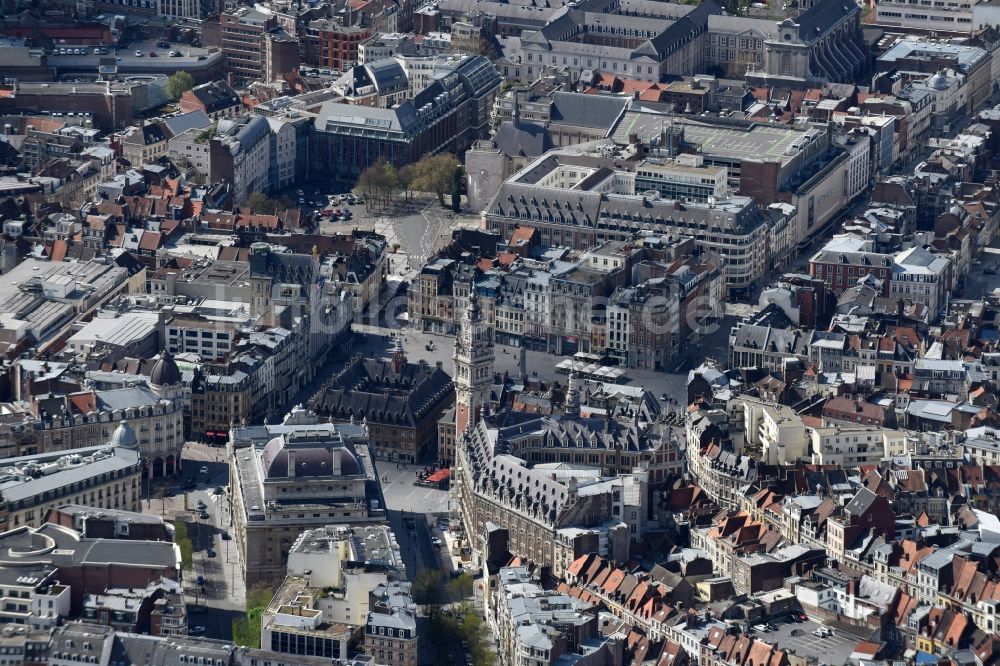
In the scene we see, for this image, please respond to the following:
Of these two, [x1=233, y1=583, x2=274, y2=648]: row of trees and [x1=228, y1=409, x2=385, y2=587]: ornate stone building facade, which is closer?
[x1=233, y1=583, x2=274, y2=648]: row of trees

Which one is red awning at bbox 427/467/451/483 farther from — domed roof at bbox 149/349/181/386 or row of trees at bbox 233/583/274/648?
row of trees at bbox 233/583/274/648

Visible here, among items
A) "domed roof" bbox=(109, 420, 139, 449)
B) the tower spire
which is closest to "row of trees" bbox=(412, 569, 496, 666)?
the tower spire

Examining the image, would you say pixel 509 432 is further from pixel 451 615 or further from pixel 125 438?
pixel 125 438

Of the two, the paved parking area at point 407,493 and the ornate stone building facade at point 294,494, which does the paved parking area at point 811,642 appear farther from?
the paved parking area at point 407,493

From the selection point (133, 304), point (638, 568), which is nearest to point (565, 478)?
point (638, 568)

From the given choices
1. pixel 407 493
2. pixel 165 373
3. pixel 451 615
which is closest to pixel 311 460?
pixel 407 493

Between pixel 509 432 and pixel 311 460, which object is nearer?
pixel 311 460
